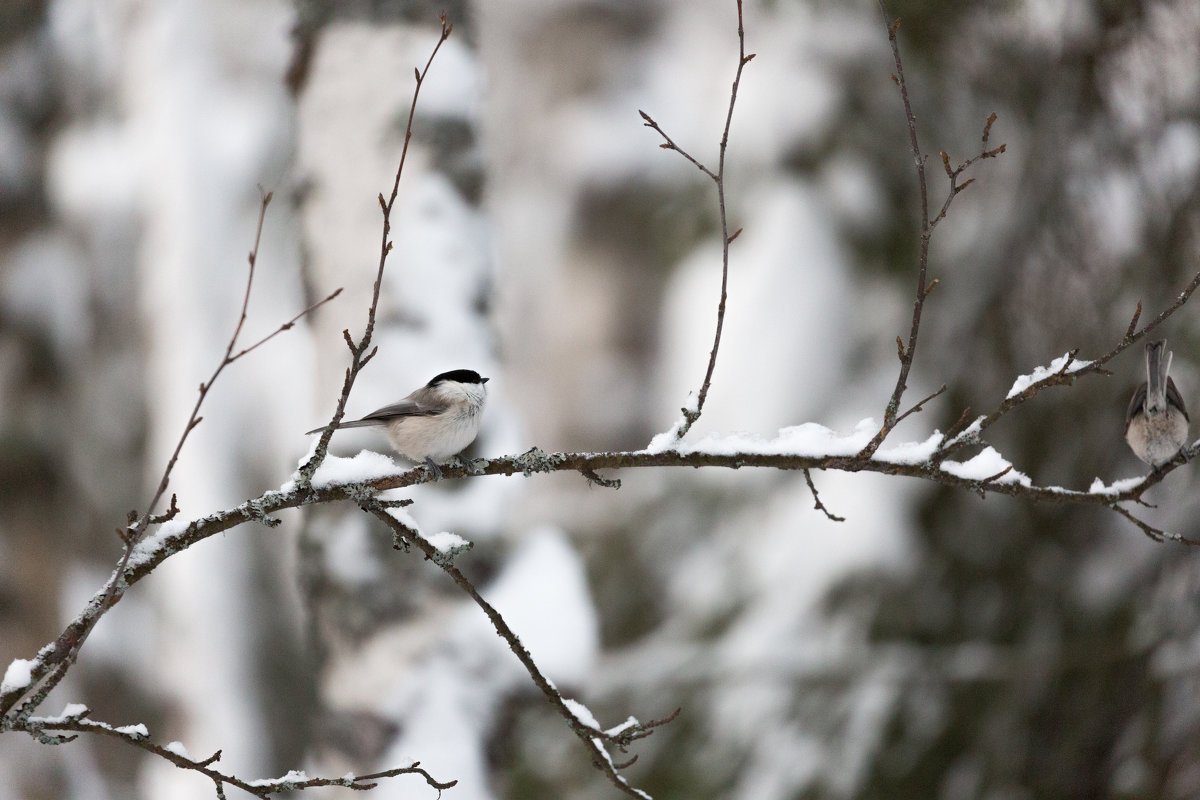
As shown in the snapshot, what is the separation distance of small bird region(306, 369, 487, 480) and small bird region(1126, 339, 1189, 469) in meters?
1.30

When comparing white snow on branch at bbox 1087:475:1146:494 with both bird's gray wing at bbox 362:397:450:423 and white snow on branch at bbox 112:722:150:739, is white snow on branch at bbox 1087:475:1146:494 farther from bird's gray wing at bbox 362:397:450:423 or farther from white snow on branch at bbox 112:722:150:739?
white snow on branch at bbox 112:722:150:739

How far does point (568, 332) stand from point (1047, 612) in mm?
4054

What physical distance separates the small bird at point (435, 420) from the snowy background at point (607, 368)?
77 centimetres

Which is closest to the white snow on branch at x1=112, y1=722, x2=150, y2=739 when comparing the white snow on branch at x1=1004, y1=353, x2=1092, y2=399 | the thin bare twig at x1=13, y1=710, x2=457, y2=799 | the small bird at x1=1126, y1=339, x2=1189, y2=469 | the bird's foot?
the thin bare twig at x1=13, y1=710, x2=457, y2=799

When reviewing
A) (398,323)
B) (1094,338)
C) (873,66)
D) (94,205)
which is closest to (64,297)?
(94,205)

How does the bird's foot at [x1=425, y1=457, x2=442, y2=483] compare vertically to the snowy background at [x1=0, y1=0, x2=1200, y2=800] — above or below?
below

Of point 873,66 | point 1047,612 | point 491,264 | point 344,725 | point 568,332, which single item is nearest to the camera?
point 344,725

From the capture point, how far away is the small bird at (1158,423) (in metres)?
1.91

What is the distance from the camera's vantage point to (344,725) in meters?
2.69

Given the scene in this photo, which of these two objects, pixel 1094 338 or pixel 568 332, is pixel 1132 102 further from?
pixel 568 332

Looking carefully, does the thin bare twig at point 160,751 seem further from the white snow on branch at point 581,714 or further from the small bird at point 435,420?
the small bird at point 435,420

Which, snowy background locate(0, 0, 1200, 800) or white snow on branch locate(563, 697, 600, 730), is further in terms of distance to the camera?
snowy background locate(0, 0, 1200, 800)

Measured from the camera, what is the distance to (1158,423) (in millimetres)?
1946

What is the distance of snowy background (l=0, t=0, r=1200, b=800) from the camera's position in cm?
286
